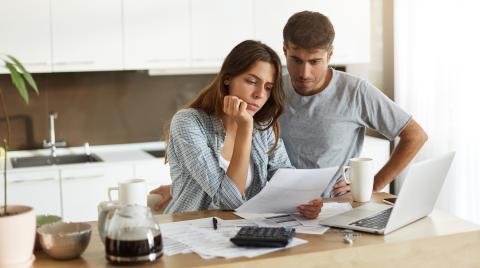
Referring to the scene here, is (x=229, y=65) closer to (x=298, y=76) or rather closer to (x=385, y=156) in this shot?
(x=298, y=76)

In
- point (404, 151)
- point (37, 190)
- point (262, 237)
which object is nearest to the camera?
point (262, 237)

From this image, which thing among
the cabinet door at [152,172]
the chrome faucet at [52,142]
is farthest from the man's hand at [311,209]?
the chrome faucet at [52,142]

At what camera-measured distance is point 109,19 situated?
4066 mm

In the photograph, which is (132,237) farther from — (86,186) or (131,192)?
(86,186)

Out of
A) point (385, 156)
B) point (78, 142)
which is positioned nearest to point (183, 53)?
point (78, 142)

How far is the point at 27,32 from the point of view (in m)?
3.93

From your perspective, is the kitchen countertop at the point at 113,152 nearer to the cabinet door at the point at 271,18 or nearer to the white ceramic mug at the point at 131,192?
the cabinet door at the point at 271,18

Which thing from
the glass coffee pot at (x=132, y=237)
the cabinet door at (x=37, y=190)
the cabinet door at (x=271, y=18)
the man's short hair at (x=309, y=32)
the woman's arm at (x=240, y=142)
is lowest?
the cabinet door at (x=37, y=190)

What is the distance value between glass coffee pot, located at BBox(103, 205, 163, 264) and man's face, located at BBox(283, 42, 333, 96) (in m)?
1.17

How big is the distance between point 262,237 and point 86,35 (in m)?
2.61

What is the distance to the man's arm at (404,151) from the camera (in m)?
2.93

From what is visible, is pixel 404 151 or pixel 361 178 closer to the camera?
pixel 361 178

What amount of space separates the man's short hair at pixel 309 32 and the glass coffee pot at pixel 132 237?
1170 mm

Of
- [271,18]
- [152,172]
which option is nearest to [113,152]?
[152,172]
